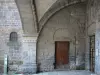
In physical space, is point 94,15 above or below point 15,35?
above

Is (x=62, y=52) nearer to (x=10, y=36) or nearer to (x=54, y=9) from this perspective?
(x=54, y=9)

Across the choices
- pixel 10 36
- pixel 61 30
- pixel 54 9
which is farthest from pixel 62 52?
pixel 10 36

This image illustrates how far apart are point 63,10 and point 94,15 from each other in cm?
186

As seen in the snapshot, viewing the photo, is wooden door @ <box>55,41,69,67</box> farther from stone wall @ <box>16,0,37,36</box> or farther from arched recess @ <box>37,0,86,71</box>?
stone wall @ <box>16,0,37,36</box>

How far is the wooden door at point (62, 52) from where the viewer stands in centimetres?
952

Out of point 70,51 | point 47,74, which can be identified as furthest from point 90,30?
point 47,74

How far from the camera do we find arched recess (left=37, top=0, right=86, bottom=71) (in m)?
9.37

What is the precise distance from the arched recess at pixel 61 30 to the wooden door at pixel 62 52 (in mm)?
229

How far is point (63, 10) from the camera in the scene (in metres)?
9.45

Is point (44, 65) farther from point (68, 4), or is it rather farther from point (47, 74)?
point (68, 4)

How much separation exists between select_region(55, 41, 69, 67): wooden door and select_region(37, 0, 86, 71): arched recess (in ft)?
0.75

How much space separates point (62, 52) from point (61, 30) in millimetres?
1074

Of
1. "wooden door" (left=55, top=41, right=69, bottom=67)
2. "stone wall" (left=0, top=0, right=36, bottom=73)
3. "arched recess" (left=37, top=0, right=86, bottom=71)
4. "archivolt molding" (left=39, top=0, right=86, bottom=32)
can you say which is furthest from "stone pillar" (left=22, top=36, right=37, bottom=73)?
"wooden door" (left=55, top=41, right=69, bottom=67)

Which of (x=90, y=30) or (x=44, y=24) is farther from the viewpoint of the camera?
(x=44, y=24)
